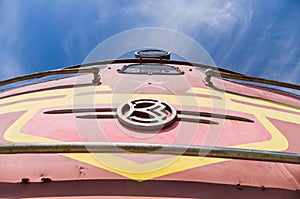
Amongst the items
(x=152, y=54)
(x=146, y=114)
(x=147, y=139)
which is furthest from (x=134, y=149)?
(x=152, y=54)

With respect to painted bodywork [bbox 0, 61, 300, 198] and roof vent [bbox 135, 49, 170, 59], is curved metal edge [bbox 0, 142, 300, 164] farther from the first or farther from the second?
roof vent [bbox 135, 49, 170, 59]

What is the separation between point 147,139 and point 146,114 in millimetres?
413

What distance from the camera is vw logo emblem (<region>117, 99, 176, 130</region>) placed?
304cm

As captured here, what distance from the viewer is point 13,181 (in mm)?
2232

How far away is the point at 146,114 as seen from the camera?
3.23m

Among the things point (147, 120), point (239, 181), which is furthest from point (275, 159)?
point (147, 120)

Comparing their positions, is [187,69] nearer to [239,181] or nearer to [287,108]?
[287,108]

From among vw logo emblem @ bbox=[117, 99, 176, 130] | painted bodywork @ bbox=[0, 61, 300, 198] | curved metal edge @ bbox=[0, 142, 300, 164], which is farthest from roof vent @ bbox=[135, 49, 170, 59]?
curved metal edge @ bbox=[0, 142, 300, 164]

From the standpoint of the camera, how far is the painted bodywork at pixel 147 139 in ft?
7.18

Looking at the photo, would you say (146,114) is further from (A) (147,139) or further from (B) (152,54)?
(B) (152,54)

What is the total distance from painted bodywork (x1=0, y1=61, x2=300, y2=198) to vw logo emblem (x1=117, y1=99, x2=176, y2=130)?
0.08m

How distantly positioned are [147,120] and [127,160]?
26.4 inches

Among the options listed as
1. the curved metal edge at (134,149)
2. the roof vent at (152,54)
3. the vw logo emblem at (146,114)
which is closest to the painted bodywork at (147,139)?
the vw logo emblem at (146,114)

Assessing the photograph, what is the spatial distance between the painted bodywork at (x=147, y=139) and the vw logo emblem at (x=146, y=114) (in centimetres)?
8
